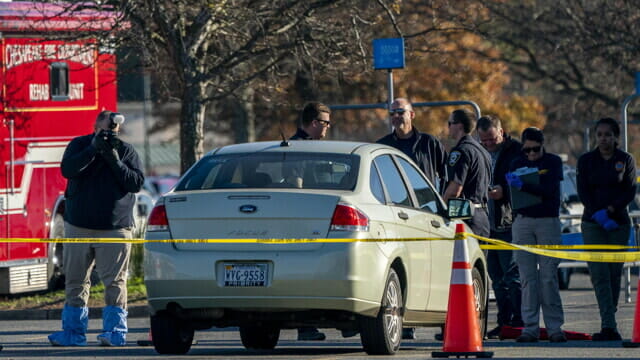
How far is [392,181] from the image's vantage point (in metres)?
10.4

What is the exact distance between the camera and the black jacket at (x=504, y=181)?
12797mm

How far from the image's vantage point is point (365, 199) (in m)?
9.70

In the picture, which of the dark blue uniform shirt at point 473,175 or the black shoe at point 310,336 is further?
the dark blue uniform shirt at point 473,175

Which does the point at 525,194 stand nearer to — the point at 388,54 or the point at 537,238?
the point at 537,238

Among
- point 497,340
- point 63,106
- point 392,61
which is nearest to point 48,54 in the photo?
point 63,106

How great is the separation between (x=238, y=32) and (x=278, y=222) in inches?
374

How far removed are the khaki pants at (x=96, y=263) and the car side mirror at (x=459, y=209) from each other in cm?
271

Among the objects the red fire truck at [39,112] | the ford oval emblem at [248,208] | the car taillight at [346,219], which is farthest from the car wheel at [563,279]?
the ford oval emblem at [248,208]

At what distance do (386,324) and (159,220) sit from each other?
172cm

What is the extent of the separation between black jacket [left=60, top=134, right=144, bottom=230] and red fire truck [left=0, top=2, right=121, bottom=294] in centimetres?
513

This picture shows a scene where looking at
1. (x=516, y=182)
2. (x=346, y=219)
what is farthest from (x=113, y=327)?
(x=516, y=182)

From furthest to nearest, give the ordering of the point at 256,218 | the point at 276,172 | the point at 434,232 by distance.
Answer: the point at 434,232, the point at 276,172, the point at 256,218

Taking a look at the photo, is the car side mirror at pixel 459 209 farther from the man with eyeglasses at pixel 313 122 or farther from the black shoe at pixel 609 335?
the man with eyeglasses at pixel 313 122

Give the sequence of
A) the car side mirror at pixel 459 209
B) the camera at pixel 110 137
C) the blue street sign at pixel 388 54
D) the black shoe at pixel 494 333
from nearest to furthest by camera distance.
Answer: the car side mirror at pixel 459 209, the camera at pixel 110 137, the black shoe at pixel 494 333, the blue street sign at pixel 388 54
